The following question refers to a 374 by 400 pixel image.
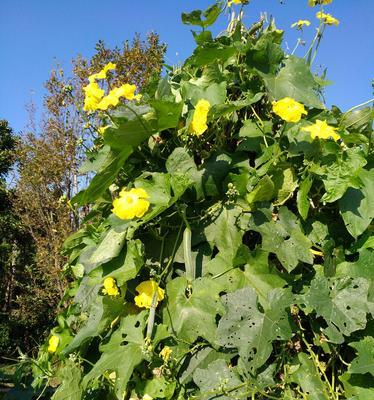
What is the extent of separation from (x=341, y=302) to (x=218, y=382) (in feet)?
0.99

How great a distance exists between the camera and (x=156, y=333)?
107cm

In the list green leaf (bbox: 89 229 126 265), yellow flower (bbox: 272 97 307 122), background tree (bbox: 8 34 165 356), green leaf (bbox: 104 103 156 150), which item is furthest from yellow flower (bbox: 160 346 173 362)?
background tree (bbox: 8 34 165 356)

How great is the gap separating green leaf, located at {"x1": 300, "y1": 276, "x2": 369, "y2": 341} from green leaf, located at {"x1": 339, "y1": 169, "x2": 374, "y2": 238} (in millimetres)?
112

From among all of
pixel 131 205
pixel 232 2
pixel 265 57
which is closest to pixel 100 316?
pixel 131 205

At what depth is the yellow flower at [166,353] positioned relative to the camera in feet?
3.40

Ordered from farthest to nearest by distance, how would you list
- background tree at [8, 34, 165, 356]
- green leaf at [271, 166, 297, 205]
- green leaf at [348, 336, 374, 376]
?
background tree at [8, 34, 165, 356] → green leaf at [271, 166, 297, 205] → green leaf at [348, 336, 374, 376]

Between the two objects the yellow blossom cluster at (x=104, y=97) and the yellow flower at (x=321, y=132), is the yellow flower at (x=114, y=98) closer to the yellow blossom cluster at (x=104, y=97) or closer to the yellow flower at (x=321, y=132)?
the yellow blossom cluster at (x=104, y=97)

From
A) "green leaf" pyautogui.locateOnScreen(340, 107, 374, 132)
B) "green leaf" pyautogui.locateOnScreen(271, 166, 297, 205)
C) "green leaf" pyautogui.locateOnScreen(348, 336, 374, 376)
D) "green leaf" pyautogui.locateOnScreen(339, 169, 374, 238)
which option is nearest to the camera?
"green leaf" pyautogui.locateOnScreen(348, 336, 374, 376)

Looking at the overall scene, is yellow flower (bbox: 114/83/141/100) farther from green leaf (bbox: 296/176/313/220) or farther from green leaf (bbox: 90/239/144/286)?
green leaf (bbox: 296/176/313/220)

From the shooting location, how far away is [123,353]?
41.3 inches

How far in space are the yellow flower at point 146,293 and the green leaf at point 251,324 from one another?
0.18 m

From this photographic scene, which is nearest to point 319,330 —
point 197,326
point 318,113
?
point 197,326

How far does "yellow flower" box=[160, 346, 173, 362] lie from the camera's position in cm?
104

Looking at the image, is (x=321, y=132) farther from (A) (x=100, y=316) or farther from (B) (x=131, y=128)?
(A) (x=100, y=316)
